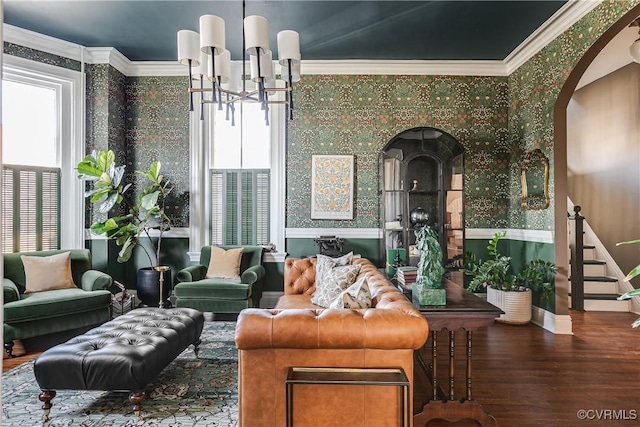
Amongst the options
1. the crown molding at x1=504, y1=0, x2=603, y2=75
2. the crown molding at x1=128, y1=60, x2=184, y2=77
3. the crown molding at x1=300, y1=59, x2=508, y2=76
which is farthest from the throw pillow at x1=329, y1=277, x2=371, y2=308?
the crown molding at x1=128, y1=60, x2=184, y2=77

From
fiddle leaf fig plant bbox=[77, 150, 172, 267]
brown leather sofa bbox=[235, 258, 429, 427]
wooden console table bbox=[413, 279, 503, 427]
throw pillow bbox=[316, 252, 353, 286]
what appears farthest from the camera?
fiddle leaf fig plant bbox=[77, 150, 172, 267]

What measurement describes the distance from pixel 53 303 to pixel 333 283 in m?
2.77

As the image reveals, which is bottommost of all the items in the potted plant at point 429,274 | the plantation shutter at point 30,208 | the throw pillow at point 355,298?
the throw pillow at point 355,298

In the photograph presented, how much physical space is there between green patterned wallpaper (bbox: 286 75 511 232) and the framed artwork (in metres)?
0.09

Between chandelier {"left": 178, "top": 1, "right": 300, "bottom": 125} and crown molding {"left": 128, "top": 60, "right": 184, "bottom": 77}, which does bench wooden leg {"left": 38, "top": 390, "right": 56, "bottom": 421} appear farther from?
crown molding {"left": 128, "top": 60, "right": 184, "bottom": 77}

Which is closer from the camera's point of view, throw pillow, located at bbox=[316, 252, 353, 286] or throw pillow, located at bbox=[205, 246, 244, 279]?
→ throw pillow, located at bbox=[316, 252, 353, 286]

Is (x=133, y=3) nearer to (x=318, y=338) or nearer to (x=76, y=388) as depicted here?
(x=76, y=388)

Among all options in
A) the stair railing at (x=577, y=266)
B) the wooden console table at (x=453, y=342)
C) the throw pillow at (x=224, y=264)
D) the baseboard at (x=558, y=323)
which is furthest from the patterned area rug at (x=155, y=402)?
the stair railing at (x=577, y=266)

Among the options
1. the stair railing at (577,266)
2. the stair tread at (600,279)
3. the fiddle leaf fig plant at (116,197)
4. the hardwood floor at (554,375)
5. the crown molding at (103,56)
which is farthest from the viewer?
the stair tread at (600,279)

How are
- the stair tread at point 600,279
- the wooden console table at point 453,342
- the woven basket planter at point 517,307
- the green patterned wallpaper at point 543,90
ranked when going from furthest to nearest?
1. the stair tread at point 600,279
2. the woven basket planter at point 517,307
3. the green patterned wallpaper at point 543,90
4. the wooden console table at point 453,342

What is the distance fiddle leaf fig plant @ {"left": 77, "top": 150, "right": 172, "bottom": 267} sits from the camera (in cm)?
491

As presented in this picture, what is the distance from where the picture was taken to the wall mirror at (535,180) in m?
4.65

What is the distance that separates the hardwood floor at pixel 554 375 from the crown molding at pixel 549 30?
3324 mm

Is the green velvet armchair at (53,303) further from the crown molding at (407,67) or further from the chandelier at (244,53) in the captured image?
the crown molding at (407,67)
